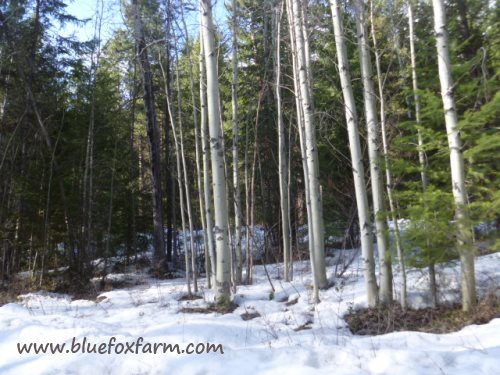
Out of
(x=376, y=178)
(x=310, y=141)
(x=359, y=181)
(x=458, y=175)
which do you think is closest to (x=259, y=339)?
(x=359, y=181)

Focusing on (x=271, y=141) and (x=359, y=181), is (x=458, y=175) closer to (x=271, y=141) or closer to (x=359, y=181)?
(x=359, y=181)

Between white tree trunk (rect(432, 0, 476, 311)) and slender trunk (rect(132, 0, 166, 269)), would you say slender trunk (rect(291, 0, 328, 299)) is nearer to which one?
white tree trunk (rect(432, 0, 476, 311))

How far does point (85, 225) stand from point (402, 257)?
844 cm

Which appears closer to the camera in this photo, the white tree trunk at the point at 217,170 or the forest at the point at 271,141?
the forest at the point at 271,141

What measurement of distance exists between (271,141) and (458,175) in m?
7.33

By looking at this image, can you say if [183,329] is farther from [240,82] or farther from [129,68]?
[129,68]

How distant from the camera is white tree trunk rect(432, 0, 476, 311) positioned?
16.5ft

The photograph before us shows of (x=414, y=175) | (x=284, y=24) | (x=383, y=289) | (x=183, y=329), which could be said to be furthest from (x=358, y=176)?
(x=284, y=24)

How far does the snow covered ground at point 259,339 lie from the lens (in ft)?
11.6

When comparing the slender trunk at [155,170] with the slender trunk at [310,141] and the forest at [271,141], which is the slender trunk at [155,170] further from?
the slender trunk at [310,141]

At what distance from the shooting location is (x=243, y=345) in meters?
4.50

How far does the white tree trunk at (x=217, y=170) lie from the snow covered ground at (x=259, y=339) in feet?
1.80

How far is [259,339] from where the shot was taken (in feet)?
15.5

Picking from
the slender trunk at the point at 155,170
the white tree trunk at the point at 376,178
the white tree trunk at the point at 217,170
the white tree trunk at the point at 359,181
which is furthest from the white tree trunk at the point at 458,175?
the slender trunk at the point at 155,170
